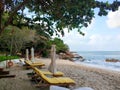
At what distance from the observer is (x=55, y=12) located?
877 centimetres

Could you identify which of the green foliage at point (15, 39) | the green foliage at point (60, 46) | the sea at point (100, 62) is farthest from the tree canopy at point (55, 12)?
the green foliage at point (60, 46)

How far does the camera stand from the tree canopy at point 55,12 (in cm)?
761

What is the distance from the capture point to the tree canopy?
7.61 m

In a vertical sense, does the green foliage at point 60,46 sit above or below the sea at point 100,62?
above

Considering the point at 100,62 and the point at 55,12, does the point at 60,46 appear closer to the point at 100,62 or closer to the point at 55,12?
the point at 100,62

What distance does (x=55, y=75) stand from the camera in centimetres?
1124

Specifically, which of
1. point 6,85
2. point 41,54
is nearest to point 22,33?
point 41,54

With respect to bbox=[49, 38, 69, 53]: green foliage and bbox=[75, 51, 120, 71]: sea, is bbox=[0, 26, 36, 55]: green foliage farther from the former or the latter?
bbox=[49, 38, 69, 53]: green foliage

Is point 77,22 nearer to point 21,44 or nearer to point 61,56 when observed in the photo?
point 21,44

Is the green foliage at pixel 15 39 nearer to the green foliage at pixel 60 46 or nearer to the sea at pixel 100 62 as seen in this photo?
the sea at pixel 100 62

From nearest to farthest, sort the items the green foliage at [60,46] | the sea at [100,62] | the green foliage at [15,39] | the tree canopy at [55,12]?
the tree canopy at [55,12] < the green foliage at [15,39] < the sea at [100,62] < the green foliage at [60,46]

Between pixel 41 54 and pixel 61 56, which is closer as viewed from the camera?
pixel 41 54

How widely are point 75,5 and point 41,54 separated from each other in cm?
3403

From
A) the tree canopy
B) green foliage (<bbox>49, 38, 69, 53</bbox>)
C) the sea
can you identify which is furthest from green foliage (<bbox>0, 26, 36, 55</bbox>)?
the tree canopy
